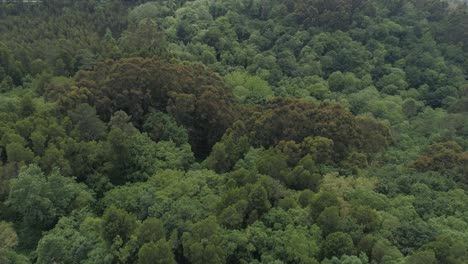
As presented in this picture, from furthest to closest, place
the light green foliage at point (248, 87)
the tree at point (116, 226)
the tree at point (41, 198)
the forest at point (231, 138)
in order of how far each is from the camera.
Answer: the light green foliage at point (248, 87) < the tree at point (41, 198) < the forest at point (231, 138) < the tree at point (116, 226)

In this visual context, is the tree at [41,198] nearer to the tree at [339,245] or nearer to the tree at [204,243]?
the tree at [204,243]

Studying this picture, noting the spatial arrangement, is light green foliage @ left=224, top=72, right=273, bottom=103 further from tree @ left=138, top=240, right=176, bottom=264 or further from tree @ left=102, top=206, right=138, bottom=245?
tree @ left=138, top=240, right=176, bottom=264

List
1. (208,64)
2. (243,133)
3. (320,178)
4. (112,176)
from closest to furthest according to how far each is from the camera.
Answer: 1. (320,178)
2. (112,176)
3. (243,133)
4. (208,64)

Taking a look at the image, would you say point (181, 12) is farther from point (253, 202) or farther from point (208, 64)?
point (253, 202)

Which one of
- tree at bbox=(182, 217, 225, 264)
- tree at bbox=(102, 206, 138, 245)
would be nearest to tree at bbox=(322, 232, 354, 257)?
tree at bbox=(182, 217, 225, 264)

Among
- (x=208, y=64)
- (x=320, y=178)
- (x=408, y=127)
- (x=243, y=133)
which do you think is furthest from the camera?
(x=208, y=64)

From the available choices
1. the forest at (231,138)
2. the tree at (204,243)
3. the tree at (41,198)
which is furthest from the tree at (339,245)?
the tree at (41,198)

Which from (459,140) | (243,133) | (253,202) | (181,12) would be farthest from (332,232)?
(181,12)

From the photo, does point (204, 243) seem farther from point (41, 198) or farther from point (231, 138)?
point (231, 138)
